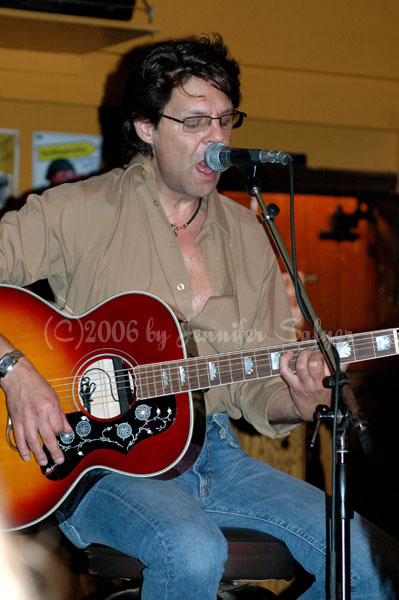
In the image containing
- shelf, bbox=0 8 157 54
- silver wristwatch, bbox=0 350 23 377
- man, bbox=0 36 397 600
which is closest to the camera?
man, bbox=0 36 397 600

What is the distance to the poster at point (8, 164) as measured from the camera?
3465mm

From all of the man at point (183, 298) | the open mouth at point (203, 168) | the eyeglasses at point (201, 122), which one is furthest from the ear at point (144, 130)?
the open mouth at point (203, 168)

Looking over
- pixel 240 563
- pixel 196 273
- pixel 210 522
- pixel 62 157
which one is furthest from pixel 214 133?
pixel 62 157

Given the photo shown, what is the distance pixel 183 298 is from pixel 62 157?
179 cm

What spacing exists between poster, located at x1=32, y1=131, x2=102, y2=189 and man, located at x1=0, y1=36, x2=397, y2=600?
1.31 metres

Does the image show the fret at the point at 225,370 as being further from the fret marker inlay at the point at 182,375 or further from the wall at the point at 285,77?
the wall at the point at 285,77

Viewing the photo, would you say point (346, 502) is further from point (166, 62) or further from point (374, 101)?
point (374, 101)

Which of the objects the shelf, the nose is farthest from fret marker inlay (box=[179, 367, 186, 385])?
the shelf

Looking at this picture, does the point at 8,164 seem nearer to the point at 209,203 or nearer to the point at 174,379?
the point at 209,203

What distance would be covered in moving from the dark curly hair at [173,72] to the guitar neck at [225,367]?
75cm

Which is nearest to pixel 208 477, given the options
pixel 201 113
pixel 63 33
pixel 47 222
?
pixel 47 222

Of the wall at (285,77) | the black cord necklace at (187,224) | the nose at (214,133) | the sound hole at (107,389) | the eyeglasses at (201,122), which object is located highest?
the wall at (285,77)

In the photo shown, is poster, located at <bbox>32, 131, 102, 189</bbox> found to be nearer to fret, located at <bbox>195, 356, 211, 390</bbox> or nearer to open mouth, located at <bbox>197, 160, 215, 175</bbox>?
open mouth, located at <bbox>197, 160, 215, 175</bbox>

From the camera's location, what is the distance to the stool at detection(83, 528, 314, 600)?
1709 mm
